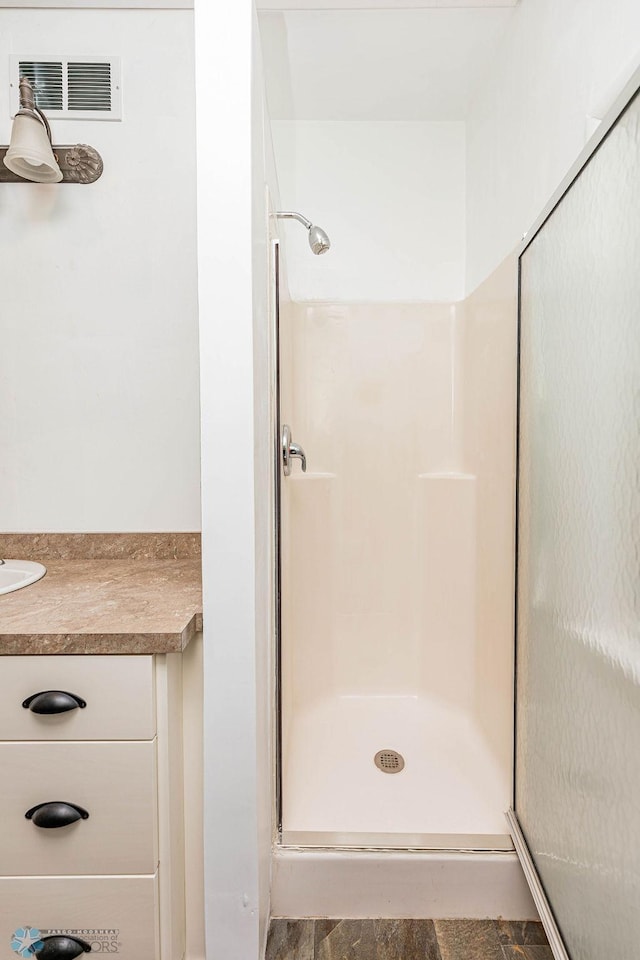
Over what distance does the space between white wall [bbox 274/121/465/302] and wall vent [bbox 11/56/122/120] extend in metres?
0.68

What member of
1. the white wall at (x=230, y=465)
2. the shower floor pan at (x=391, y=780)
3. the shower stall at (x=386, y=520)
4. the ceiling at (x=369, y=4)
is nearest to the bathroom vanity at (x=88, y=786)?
the white wall at (x=230, y=465)

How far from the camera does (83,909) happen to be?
3.26 ft

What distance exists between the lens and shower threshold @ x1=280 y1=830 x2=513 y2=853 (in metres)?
1.27

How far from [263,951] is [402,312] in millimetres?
1879

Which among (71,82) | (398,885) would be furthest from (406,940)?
(71,82)

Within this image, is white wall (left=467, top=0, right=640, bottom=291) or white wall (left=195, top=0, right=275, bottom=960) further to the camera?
white wall (left=467, top=0, right=640, bottom=291)

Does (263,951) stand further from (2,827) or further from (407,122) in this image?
(407,122)

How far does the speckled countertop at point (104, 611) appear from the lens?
0.96m

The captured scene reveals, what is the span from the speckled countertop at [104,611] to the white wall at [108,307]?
0.25 meters

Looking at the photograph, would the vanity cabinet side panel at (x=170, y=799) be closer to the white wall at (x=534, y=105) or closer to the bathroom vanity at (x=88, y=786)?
the bathroom vanity at (x=88, y=786)

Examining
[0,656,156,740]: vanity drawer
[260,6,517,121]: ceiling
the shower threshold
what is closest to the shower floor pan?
the shower threshold

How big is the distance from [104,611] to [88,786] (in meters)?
0.30

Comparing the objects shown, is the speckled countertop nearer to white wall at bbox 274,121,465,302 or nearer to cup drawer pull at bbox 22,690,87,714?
cup drawer pull at bbox 22,690,87,714

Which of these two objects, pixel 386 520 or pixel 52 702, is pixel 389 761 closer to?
pixel 386 520
